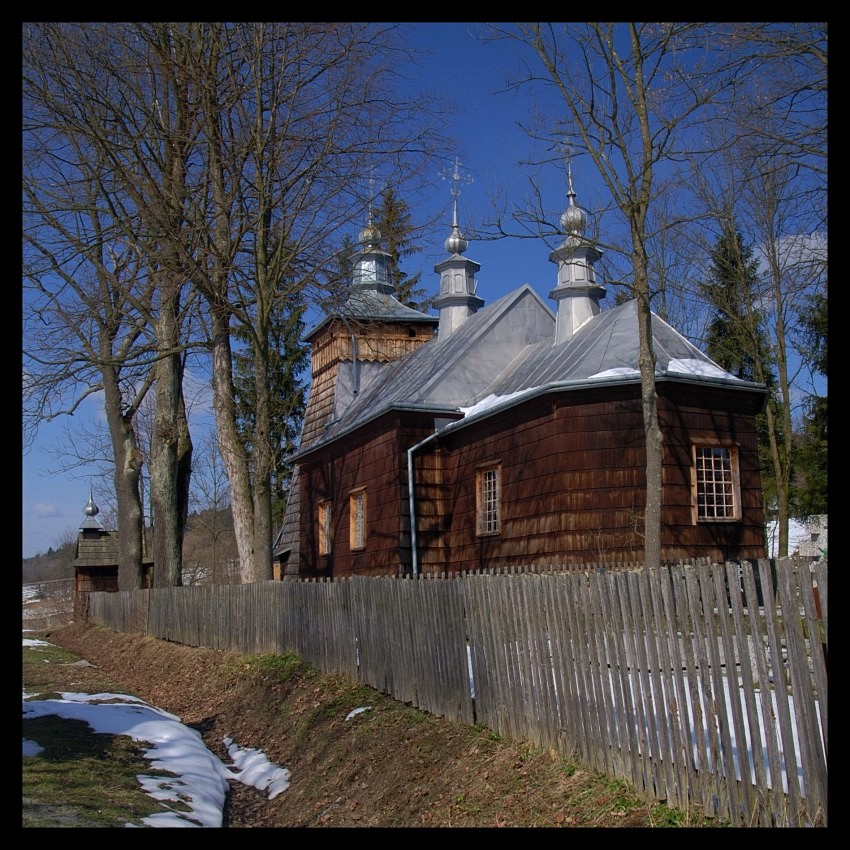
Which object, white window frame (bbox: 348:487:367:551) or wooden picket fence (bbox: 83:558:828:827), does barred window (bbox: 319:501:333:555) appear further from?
wooden picket fence (bbox: 83:558:828:827)

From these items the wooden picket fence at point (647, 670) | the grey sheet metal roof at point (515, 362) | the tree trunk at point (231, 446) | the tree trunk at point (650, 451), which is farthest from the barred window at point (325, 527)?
the wooden picket fence at point (647, 670)

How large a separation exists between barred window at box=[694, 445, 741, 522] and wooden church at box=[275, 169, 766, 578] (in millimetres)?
29

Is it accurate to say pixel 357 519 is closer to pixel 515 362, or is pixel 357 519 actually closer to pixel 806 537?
pixel 515 362

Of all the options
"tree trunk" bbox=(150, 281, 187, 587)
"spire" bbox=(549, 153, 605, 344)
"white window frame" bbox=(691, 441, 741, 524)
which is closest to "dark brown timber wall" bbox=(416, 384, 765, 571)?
"white window frame" bbox=(691, 441, 741, 524)

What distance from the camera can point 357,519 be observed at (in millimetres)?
22984

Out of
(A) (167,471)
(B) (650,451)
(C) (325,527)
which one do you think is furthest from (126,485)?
(B) (650,451)

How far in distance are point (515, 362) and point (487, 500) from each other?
14.3ft

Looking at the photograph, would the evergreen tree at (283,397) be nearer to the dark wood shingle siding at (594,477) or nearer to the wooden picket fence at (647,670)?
the dark wood shingle siding at (594,477)

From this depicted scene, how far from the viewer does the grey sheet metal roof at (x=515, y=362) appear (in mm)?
16594

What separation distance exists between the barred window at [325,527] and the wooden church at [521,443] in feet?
0.21

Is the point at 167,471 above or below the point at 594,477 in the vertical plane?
above

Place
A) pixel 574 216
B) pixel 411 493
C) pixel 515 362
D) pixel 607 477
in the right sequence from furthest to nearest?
pixel 515 362 → pixel 574 216 → pixel 411 493 → pixel 607 477

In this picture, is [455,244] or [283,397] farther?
[283,397]
